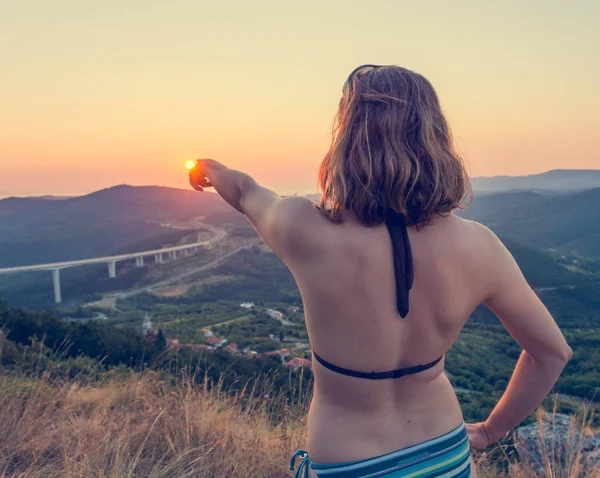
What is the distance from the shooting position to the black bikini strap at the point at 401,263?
0.95 m

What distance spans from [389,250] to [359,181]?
15 cm

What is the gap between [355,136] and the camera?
1.04m

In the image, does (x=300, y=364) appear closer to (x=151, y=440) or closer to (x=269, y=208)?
(x=151, y=440)

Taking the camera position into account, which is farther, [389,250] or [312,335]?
[312,335]

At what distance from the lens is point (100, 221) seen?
52.8 metres

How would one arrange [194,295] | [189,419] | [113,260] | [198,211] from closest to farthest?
[189,419] < [194,295] < [113,260] < [198,211]

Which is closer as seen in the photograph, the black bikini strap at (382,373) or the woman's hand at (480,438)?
the black bikini strap at (382,373)

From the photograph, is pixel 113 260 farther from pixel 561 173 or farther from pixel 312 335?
pixel 561 173

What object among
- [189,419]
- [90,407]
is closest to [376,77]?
[189,419]

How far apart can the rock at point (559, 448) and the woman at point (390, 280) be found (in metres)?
1.18

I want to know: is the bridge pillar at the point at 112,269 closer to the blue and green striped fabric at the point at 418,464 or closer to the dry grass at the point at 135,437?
the dry grass at the point at 135,437

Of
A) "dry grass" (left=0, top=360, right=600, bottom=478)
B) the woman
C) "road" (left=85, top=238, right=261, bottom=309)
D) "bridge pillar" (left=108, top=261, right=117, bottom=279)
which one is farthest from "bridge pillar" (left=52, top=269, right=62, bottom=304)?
the woman

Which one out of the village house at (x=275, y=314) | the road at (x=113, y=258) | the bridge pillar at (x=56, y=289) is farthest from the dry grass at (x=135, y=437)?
the road at (x=113, y=258)

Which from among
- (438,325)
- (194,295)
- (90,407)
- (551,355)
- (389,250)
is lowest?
(194,295)
